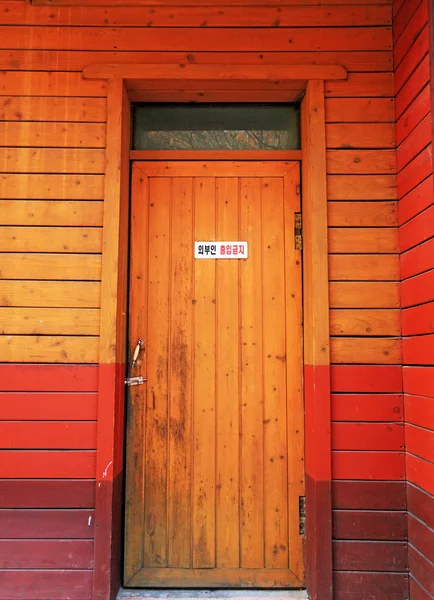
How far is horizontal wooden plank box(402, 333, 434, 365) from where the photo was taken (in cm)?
216

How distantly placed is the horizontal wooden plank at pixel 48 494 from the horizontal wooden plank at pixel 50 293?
34.3 inches

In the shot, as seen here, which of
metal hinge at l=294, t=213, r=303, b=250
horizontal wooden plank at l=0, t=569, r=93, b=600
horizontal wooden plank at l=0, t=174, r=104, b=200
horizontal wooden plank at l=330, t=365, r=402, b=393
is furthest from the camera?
metal hinge at l=294, t=213, r=303, b=250

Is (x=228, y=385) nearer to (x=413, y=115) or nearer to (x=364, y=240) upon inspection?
(x=364, y=240)

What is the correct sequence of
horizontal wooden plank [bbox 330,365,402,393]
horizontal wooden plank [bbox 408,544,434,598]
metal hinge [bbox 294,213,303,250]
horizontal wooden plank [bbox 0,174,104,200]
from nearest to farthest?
horizontal wooden plank [bbox 408,544,434,598]
horizontal wooden plank [bbox 330,365,402,393]
horizontal wooden plank [bbox 0,174,104,200]
metal hinge [bbox 294,213,303,250]

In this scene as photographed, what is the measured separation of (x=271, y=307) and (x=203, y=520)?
1.17m

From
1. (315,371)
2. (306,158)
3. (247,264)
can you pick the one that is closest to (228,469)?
(315,371)

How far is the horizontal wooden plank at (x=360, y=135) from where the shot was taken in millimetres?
2555

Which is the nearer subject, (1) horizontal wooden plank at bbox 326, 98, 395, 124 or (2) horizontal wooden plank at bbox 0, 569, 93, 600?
(2) horizontal wooden plank at bbox 0, 569, 93, 600

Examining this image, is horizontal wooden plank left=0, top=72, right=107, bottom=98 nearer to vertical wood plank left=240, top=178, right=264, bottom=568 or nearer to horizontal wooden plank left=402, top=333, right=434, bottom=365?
vertical wood plank left=240, top=178, right=264, bottom=568

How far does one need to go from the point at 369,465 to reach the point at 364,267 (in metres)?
0.98

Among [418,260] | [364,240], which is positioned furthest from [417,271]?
[364,240]

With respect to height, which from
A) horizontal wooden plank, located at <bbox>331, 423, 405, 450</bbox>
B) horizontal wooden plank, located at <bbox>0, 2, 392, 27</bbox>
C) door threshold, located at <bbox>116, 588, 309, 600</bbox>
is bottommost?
door threshold, located at <bbox>116, 588, 309, 600</bbox>

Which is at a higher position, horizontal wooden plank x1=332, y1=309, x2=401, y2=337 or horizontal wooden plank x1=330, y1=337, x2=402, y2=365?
horizontal wooden plank x1=332, y1=309, x2=401, y2=337

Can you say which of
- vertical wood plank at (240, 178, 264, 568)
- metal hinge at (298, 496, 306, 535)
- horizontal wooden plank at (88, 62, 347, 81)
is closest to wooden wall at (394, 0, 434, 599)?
horizontal wooden plank at (88, 62, 347, 81)
